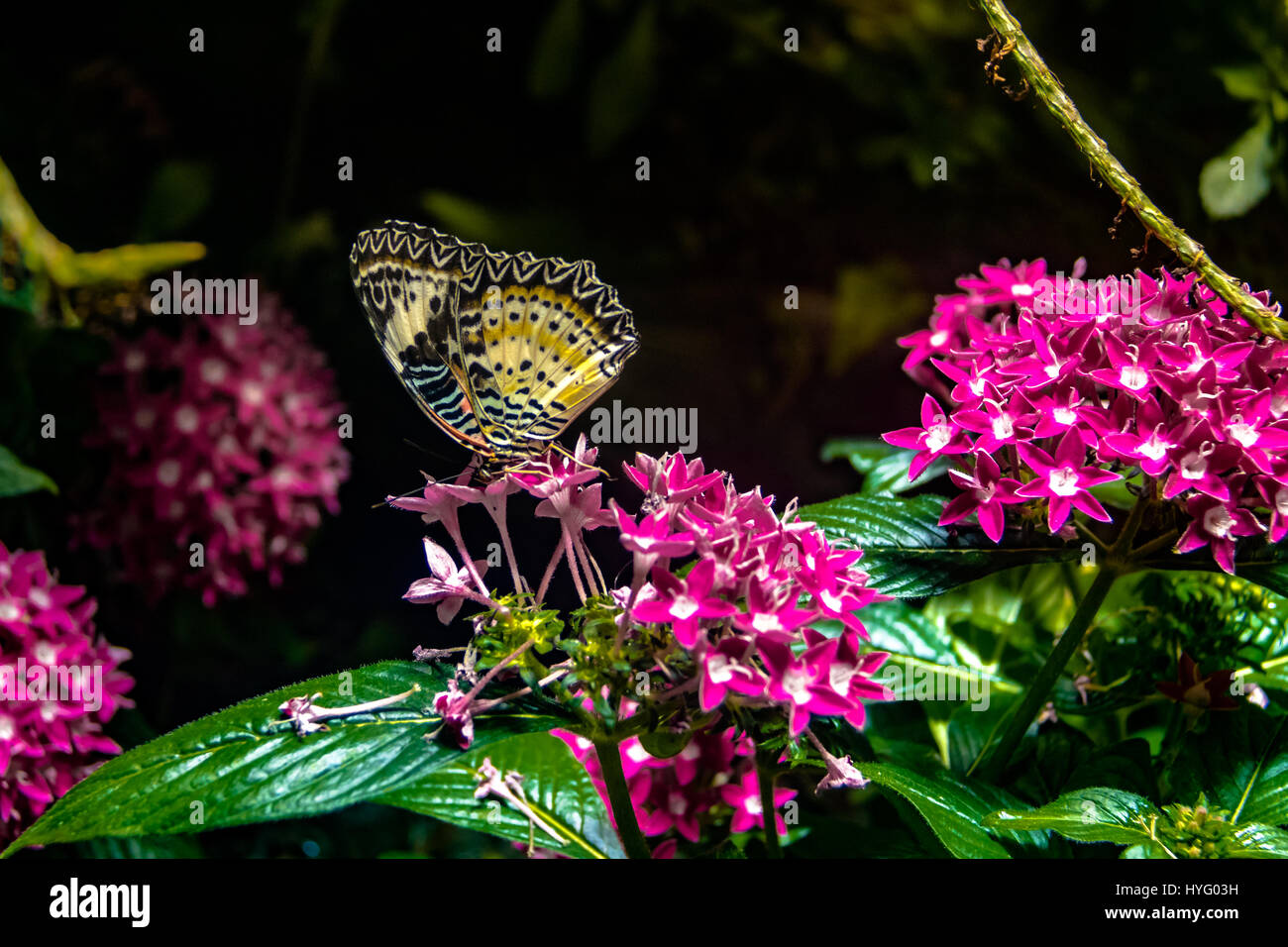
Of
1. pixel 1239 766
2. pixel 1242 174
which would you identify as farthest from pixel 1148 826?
pixel 1242 174

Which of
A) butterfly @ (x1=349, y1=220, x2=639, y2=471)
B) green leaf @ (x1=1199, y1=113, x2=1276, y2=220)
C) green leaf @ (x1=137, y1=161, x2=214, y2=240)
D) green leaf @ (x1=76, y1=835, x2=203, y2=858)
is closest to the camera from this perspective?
butterfly @ (x1=349, y1=220, x2=639, y2=471)

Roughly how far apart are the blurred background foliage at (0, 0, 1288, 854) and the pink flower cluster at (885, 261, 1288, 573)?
1.81 ft

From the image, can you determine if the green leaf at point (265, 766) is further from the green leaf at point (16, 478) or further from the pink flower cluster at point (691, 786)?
the green leaf at point (16, 478)

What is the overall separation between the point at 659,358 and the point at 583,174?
0.27m

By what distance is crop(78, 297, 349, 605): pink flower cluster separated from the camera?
967 millimetres

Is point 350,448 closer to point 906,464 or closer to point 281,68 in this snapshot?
point 281,68

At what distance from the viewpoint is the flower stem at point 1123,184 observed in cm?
60

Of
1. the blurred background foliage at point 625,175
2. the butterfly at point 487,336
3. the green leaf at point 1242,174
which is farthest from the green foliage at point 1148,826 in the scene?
the blurred background foliage at point 625,175

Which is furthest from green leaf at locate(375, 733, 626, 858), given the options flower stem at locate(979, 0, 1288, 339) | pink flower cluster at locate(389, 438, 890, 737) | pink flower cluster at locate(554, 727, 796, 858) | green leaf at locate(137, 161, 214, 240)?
green leaf at locate(137, 161, 214, 240)

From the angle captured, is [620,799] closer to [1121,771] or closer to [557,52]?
[1121,771]

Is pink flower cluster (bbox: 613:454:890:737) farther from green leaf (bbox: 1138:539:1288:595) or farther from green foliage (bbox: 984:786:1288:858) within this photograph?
green leaf (bbox: 1138:539:1288:595)

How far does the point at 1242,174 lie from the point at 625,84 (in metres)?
0.71

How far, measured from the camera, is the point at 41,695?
774 millimetres

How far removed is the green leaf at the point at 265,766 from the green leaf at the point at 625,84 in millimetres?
938
